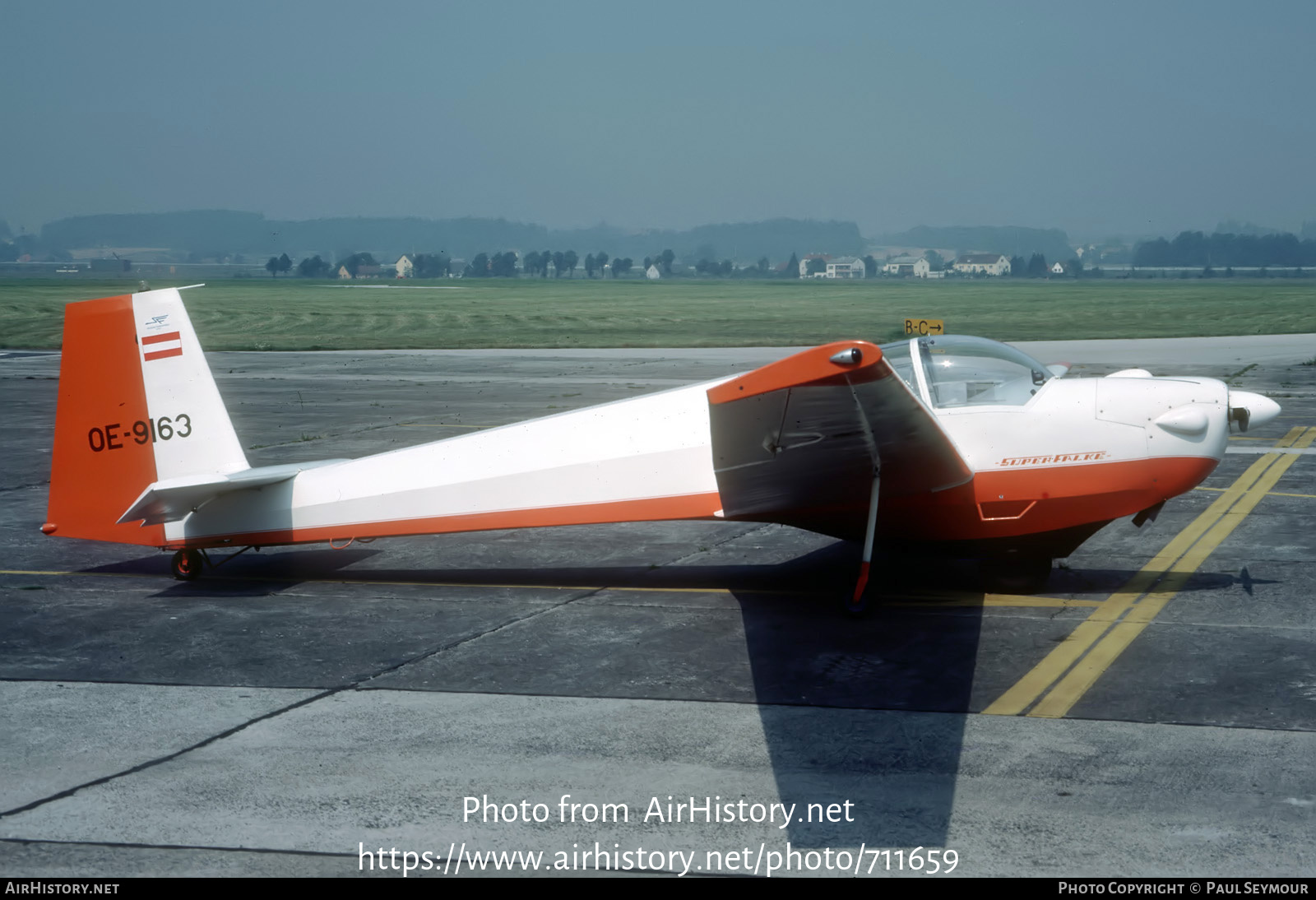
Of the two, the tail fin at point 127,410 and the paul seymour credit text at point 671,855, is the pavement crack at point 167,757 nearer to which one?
the paul seymour credit text at point 671,855

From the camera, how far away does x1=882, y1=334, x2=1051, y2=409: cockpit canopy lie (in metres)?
8.70

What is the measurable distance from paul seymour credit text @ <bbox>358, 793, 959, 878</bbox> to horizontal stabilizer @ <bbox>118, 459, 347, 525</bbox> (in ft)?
16.0

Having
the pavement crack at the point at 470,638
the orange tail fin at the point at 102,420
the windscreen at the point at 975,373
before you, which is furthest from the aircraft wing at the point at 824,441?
the orange tail fin at the point at 102,420

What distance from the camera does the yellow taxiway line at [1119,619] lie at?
670cm

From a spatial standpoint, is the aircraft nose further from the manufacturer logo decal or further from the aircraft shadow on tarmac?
the aircraft shadow on tarmac

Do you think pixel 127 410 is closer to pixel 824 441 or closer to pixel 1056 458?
pixel 824 441

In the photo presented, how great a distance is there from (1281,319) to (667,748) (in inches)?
2538

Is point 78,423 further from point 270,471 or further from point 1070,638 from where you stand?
point 1070,638

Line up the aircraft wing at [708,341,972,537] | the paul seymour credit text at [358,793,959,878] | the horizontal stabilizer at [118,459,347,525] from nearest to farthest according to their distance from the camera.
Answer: the paul seymour credit text at [358,793,959,878]
the aircraft wing at [708,341,972,537]
the horizontal stabilizer at [118,459,347,525]

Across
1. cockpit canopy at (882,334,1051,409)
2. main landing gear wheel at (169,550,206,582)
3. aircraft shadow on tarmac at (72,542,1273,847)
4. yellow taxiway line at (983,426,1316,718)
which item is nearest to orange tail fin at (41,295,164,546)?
main landing gear wheel at (169,550,206,582)

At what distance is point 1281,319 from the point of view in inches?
2424

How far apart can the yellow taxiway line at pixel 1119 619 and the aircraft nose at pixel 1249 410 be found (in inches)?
55.1

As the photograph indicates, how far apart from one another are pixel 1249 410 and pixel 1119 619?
5.85ft
